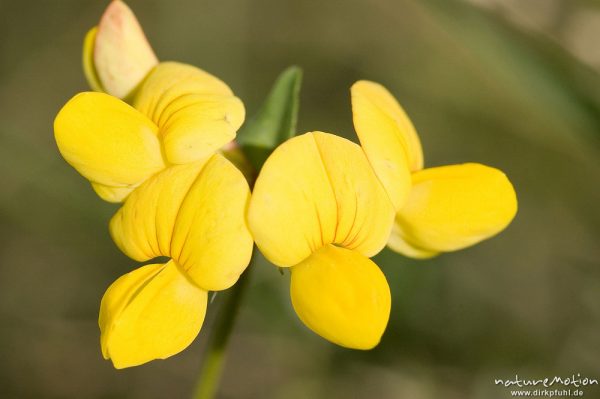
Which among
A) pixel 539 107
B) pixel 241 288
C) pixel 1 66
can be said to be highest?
pixel 539 107

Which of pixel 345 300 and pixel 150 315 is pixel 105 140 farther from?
pixel 345 300

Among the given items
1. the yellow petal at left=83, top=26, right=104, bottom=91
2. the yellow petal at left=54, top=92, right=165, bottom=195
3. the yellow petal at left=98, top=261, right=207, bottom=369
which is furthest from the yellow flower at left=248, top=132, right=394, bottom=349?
the yellow petal at left=83, top=26, right=104, bottom=91

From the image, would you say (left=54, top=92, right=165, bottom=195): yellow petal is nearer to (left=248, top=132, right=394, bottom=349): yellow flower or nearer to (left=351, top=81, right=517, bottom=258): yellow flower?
(left=248, top=132, right=394, bottom=349): yellow flower

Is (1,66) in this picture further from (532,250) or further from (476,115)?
(532,250)

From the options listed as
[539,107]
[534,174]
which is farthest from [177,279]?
[534,174]

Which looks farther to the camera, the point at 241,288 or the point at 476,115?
the point at 476,115

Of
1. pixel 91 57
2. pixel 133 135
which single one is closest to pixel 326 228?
pixel 133 135

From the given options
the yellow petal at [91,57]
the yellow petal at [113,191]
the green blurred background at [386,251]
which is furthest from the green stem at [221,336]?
the green blurred background at [386,251]
